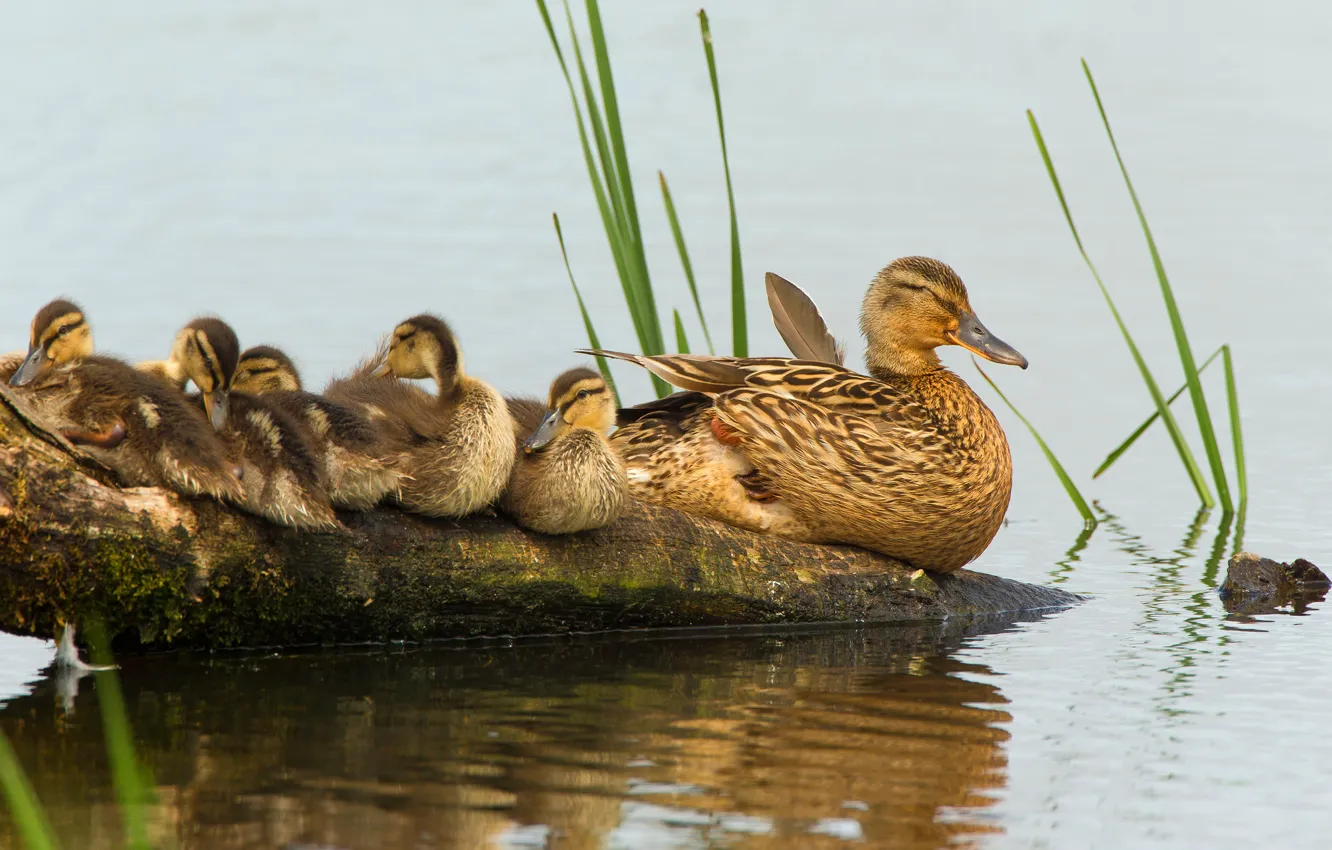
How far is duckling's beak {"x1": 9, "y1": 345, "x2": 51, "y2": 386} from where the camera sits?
18.8ft

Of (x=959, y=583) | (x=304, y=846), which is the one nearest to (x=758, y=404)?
(x=959, y=583)

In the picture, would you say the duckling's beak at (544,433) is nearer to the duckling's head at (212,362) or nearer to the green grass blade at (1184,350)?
the duckling's head at (212,362)

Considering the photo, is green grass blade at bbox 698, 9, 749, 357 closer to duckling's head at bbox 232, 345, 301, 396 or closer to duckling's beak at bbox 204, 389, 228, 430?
duckling's head at bbox 232, 345, 301, 396

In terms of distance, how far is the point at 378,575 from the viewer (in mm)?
6070

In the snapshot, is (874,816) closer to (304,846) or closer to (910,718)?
(910,718)

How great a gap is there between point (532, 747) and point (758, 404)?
217cm

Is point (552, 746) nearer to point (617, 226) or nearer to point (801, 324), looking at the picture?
point (617, 226)

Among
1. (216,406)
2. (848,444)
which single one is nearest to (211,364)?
(216,406)

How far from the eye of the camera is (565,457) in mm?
6172

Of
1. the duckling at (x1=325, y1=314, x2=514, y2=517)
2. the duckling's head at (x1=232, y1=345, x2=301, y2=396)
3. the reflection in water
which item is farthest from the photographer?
the duckling's head at (x1=232, y1=345, x2=301, y2=396)

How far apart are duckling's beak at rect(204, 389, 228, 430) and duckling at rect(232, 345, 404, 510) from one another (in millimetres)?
127

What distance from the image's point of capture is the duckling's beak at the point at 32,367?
5.72 m

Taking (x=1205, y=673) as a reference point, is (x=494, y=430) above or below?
above

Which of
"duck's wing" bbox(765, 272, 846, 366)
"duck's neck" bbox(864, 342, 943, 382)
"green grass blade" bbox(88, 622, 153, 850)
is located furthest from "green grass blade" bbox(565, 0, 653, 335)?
"green grass blade" bbox(88, 622, 153, 850)
